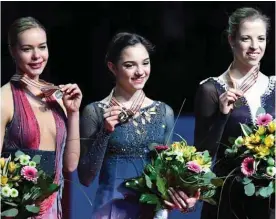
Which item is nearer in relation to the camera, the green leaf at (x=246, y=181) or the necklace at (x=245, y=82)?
the green leaf at (x=246, y=181)

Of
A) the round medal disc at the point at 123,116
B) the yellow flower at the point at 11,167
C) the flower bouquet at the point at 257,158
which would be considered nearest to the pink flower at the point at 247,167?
the flower bouquet at the point at 257,158

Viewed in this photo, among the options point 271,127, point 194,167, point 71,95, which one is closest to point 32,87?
point 71,95

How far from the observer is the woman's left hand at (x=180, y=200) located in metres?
2.79

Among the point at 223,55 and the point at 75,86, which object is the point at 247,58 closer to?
the point at 223,55

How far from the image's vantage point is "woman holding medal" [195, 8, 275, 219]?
2.97 meters

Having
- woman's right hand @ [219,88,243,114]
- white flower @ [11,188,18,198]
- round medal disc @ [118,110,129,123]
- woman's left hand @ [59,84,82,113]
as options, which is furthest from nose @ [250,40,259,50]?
white flower @ [11,188,18,198]

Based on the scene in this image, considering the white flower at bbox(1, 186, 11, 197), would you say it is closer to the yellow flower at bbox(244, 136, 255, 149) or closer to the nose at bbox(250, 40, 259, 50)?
the yellow flower at bbox(244, 136, 255, 149)

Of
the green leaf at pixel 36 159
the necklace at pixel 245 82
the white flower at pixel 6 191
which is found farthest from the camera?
the necklace at pixel 245 82

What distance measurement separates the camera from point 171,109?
2.94 m

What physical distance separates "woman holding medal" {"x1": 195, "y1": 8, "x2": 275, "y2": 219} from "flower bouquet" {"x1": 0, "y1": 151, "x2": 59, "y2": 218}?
23.1 inches

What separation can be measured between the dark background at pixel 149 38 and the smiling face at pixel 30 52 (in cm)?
4

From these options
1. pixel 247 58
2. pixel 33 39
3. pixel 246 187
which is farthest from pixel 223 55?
pixel 33 39

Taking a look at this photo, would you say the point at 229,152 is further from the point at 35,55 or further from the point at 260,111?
the point at 35,55

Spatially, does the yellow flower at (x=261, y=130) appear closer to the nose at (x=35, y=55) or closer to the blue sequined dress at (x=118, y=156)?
the blue sequined dress at (x=118, y=156)
